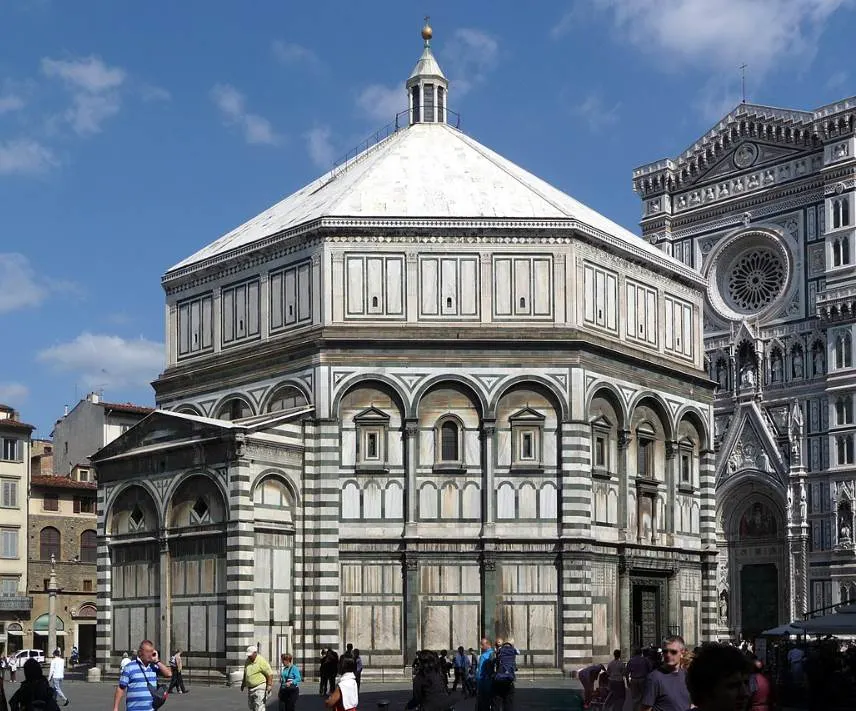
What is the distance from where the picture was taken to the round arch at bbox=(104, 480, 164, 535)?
4194cm

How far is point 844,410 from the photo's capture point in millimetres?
71750

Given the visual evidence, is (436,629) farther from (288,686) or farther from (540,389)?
(288,686)

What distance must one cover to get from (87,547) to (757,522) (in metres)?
33.9

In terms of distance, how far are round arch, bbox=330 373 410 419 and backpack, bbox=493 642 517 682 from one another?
14525mm

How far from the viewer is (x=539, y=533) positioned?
4141cm

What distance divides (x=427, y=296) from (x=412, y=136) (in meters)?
7.63

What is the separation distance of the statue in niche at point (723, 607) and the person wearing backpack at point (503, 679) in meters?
48.5

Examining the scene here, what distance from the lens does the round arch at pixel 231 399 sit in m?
44.5

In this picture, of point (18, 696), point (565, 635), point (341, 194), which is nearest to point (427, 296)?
point (341, 194)

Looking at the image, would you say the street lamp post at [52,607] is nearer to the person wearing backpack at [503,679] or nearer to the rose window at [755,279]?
the person wearing backpack at [503,679]

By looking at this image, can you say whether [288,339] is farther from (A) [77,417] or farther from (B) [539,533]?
(A) [77,417]

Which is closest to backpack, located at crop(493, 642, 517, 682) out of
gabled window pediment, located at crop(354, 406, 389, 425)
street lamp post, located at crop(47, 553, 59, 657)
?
gabled window pediment, located at crop(354, 406, 389, 425)

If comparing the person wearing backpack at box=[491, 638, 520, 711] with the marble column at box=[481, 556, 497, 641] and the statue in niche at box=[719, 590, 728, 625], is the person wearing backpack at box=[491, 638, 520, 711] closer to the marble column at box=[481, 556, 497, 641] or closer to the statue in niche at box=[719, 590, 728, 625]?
the marble column at box=[481, 556, 497, 641]

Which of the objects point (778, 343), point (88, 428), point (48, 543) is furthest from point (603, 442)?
point (88, 428)
